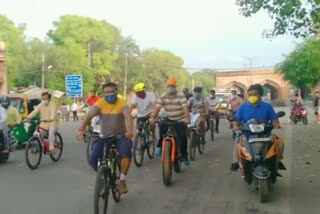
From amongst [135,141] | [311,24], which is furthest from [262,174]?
[311,24]

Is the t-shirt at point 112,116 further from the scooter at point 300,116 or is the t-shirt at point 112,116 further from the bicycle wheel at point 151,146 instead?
the scooter at point 300,116

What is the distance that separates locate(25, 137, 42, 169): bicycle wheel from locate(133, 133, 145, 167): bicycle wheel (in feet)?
6.78

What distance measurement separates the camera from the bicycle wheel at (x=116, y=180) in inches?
281

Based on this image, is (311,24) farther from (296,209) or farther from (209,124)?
(296,209)

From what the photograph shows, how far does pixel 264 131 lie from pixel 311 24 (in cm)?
877

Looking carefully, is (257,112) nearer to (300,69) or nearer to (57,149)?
(57,149)

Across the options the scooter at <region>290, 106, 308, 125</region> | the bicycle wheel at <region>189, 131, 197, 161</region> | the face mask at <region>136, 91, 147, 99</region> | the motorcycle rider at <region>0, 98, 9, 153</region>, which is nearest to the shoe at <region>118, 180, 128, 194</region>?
the face mask at <region>136, 91, 147, 99</region>

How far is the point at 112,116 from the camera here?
7.46 meters

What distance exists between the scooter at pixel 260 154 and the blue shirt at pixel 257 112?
0.46 feet

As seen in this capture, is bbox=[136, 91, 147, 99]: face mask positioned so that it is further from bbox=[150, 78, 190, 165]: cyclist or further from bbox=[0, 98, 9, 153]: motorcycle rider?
bbox=[0, 98, 9, 153]: motorcycle rider

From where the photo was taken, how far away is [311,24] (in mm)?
15492

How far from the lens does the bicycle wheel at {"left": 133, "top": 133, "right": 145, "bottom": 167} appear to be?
36.7ft

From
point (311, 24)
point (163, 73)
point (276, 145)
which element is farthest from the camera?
point (163, 73)

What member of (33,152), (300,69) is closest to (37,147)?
(33,152)
